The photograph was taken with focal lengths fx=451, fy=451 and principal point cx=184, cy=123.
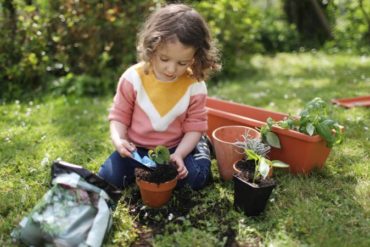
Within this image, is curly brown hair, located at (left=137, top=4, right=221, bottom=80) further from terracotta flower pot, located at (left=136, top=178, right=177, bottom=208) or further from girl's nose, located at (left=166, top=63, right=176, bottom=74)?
terracotta flower pot, located at (left=136, top=178, right=177, bottom=208)

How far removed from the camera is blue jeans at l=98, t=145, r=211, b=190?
2682mm

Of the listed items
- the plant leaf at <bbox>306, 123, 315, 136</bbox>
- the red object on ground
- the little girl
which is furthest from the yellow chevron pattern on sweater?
the red object on ground

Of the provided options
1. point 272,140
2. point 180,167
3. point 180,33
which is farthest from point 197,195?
point 180,33

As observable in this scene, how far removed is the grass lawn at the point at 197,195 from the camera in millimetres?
2199

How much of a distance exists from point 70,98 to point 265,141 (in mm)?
2761

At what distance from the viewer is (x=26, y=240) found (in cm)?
211

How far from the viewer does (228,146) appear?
274cm

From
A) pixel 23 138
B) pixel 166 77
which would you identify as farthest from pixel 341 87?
pixel 23 138

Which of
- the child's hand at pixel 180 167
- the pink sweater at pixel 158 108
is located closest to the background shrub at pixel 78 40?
the pink sweater at pixel 158 108

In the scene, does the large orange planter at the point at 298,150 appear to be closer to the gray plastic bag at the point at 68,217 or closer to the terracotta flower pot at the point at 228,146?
the terracotta flower pot at the point at 228,146

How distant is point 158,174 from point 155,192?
0.32ft

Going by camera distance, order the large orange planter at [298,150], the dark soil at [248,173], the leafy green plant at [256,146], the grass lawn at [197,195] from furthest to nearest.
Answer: the large orange planter at [298,150] → the leafy green plant at [256,146] → the dark soil at [248,173] → the grass lawn at [197,195]

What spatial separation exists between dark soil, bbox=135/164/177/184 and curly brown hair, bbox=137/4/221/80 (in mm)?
659

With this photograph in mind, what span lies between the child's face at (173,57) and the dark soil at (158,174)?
541 mm
